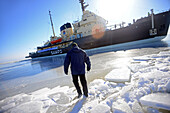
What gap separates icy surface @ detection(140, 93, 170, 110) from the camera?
107cm

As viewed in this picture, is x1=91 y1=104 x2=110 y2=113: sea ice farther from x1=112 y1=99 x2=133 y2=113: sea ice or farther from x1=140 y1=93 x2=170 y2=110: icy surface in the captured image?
x1=140 y1=93 x2=170 y2=110: icy surface

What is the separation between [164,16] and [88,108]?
1571 centimetres

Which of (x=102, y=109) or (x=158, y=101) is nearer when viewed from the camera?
(x=158, y=101)

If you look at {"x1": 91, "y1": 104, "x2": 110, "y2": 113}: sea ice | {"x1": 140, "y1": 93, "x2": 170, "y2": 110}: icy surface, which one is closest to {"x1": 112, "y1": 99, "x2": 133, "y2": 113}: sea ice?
{"x1": 91, "y1": 104, "x2": 110, "y2": 113}: sea ice

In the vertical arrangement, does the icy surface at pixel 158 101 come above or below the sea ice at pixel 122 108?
above

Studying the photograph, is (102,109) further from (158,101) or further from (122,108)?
(158,101)

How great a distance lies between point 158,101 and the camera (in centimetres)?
113

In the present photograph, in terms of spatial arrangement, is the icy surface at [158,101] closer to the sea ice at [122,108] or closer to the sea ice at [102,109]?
the sea ice at [122,108]

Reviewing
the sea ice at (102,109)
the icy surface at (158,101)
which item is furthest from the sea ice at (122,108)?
the icy surface at (158,101)

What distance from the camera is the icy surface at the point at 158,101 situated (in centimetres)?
107

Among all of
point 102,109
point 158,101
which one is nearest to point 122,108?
point 102,109

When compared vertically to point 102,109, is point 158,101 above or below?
above

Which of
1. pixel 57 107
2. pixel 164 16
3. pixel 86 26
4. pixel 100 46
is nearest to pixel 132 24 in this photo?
pixel 164 16

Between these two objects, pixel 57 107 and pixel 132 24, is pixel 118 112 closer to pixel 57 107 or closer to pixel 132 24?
pixel 57 107
